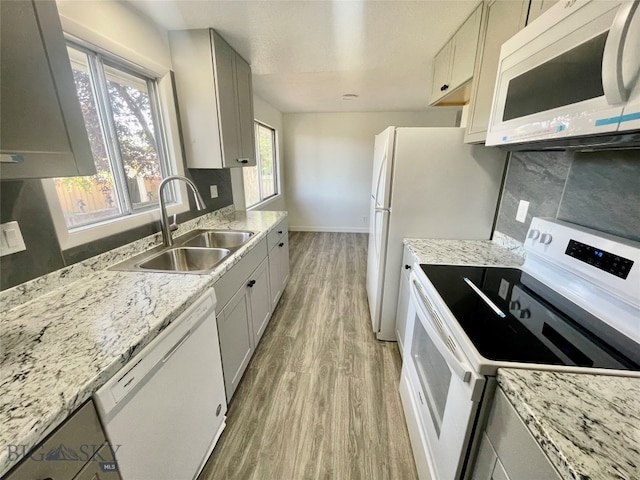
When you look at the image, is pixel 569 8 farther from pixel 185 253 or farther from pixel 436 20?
pixel 185 253

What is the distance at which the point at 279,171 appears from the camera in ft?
16.2

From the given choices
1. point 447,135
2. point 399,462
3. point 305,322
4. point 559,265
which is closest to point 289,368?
point 305,322

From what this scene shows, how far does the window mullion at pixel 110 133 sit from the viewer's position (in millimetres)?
1398

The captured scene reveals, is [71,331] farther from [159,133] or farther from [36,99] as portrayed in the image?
[159,133]

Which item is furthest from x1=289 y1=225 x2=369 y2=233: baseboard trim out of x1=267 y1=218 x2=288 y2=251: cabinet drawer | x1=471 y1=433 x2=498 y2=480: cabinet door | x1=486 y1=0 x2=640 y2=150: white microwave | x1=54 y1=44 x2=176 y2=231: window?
x1=471 y1=433 x2=498 y2=480: cabinet door

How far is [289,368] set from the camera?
74.2 inches

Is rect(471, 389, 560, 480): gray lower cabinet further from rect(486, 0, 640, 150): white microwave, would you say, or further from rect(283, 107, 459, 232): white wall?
rect(283, 107, 459, 232): white wall

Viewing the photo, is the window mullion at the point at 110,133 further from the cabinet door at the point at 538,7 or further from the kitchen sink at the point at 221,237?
the cabinet door at the point at 538,7

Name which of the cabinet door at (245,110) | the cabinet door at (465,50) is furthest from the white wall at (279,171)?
the cabinet door at (465,50)

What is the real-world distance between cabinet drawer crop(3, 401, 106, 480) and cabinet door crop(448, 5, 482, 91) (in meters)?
2.20

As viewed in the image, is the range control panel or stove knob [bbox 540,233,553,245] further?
stove knob [bbox 540,233,553,245]

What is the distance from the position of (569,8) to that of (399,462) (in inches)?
76.1

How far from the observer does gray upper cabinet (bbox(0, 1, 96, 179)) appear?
655 mm

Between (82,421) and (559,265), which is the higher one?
(559,265)
